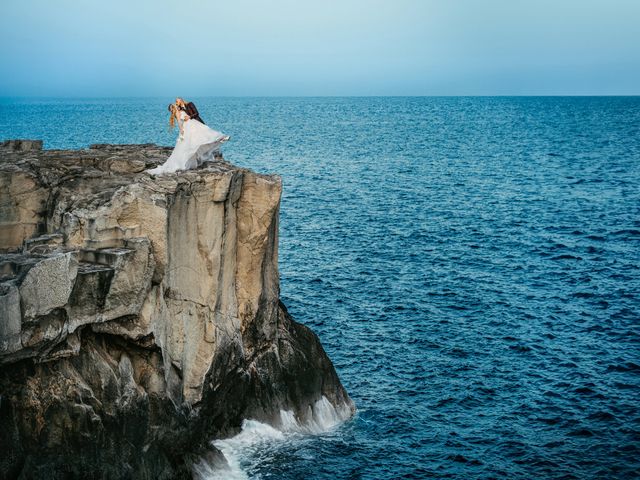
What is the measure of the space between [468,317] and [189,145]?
19.6 metres

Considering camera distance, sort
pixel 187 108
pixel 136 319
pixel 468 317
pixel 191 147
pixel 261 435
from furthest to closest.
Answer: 1. pixel 468 317
2. pixel 187 108
3. pixel 261 435
4. pixel 191 147
5. pixel 136 319

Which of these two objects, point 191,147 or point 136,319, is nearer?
point 136,319

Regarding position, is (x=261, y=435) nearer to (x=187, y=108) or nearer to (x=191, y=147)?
(x=191, y=147)

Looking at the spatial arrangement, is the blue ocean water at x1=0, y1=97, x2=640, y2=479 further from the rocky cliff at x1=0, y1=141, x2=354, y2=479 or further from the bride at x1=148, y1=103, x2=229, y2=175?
the bride at x1=148, y1=103, x2=229, y2=175

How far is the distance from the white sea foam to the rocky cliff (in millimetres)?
215

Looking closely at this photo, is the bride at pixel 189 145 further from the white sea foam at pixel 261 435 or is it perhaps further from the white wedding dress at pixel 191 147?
the white sea foam at pixel 261 435

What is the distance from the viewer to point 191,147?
2889 centimetres

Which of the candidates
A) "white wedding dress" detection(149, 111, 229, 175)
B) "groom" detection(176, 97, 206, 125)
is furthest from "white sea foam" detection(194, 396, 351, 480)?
"groom" detection(176, 97, 206, 125)

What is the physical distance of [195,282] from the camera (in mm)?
27438

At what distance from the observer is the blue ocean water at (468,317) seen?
29672 millimetres

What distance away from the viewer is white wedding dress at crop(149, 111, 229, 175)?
93.5 feet

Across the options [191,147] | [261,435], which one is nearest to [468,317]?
A: [261,435]

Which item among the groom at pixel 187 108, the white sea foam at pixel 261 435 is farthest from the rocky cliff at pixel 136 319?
the groom at pixel 187 108

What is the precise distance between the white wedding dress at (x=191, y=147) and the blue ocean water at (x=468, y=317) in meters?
10.1
